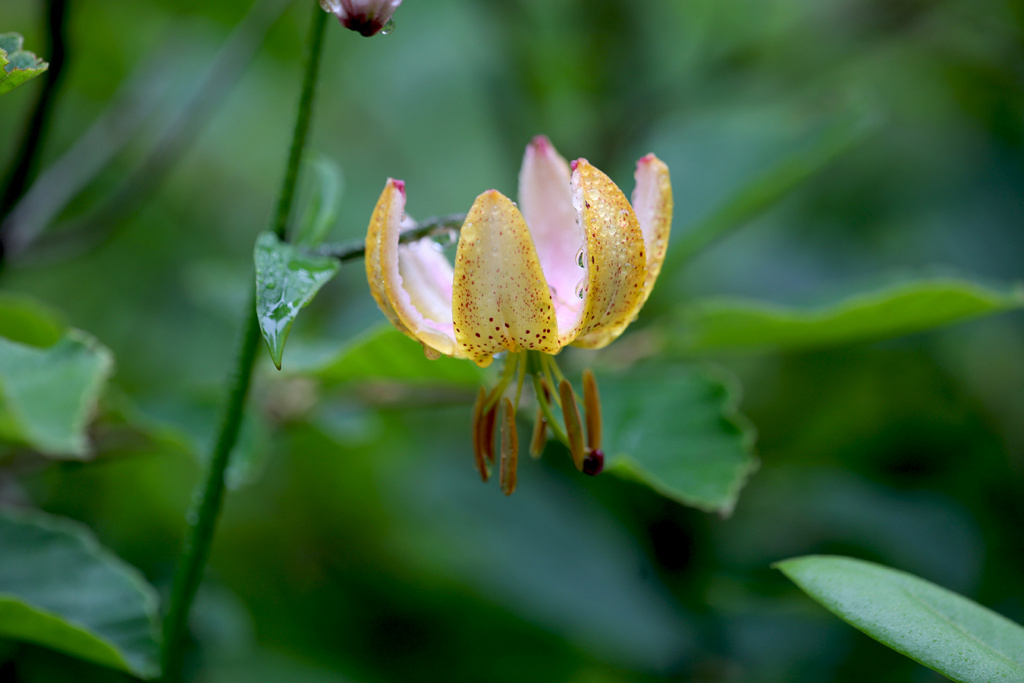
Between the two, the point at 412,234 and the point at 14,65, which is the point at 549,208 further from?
the point at 14,65

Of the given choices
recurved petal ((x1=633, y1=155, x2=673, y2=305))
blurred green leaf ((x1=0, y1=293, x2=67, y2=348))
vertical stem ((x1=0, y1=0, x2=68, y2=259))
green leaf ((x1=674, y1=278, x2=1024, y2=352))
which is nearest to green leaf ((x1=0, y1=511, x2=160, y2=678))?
blurred green leaf ((x1=0, y1=293, x2=67, y2=348))

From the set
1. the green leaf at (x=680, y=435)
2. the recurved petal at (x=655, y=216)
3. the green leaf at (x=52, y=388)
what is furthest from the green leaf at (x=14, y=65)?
the green leaf at (x=680, y=435)

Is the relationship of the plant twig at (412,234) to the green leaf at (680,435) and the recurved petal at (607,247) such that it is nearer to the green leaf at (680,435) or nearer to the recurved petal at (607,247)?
the recurved petal at (607,247)

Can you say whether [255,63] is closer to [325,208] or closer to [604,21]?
[604,21]

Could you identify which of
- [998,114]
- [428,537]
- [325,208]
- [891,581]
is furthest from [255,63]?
[891,581]

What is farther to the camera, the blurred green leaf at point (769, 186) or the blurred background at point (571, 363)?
the blurred background at point (571, 363)
